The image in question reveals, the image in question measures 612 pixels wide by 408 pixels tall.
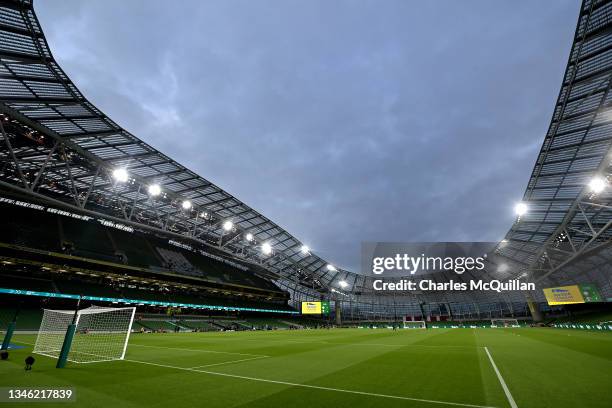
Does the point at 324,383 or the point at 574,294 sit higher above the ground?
the point at 574,294

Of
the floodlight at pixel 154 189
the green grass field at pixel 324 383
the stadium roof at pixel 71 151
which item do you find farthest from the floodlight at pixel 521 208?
the floodlight at pixel 154 189

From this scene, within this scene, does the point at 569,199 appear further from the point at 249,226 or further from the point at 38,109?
the point at 38,109

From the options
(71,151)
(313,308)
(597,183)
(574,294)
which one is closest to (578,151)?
(597,183)

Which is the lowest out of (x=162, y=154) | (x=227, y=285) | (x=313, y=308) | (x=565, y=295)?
(x=313, y=308)

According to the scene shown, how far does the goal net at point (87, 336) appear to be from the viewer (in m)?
12.6

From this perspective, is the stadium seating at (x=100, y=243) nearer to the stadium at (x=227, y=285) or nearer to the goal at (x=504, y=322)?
the stadium at (x=227, y=285)

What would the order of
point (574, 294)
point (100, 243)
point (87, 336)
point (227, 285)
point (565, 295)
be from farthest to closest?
1. point (227, 285)
2. point (565, 295)
3. point (100, 243)
4. point (574, 294)
5. point (87, 336)

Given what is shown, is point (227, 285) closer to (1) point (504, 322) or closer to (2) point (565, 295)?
(2) point (565, 295)

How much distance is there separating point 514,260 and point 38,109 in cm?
7380

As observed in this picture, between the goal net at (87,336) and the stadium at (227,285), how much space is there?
0.65ft

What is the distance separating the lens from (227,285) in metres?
59.1

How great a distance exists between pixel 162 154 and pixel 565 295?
64707mm

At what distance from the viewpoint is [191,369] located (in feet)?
32.1

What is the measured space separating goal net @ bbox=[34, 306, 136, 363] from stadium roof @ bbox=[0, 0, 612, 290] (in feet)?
38.3
